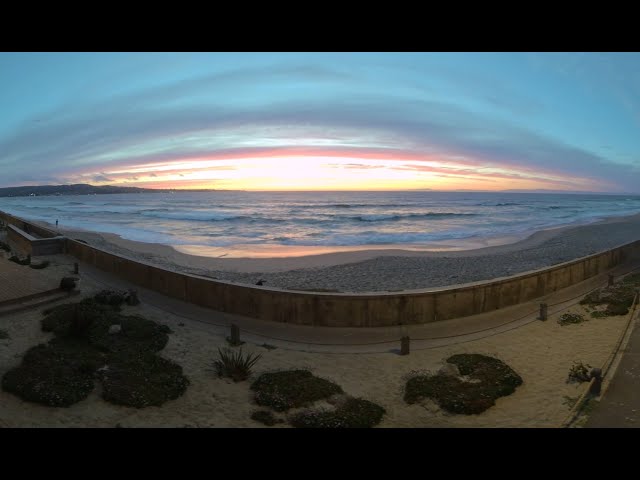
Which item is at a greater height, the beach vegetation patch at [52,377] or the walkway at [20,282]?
the walkway at [20,282]

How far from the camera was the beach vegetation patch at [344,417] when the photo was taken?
625 cm

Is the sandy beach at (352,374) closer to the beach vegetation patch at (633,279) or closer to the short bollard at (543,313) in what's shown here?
the short bollard at (543,313)

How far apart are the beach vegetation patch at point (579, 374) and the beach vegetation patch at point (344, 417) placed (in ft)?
12.9

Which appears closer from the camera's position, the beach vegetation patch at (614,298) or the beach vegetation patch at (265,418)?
the beach vegetation patch at (265,418)

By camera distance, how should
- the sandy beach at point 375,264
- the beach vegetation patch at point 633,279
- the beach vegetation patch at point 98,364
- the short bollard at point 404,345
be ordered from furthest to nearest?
1. the sandy beach at point 375,264
2. the beach vegetation patch at point 633,279
3. the short bollard at point 404,345
4. the beach vegetation patch at point 98,364

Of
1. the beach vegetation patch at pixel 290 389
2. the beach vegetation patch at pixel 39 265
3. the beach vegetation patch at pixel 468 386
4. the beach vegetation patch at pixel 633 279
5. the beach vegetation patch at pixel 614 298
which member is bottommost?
the beach vegetation patch at pixel 290 389

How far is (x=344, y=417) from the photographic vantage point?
6.39 m

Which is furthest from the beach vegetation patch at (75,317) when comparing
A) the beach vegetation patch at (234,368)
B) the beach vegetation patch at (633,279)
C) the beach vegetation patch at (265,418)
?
the beach vegetation patch at (633,279)

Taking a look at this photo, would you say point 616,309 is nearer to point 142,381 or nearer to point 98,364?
point 142,381

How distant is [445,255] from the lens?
917 inches

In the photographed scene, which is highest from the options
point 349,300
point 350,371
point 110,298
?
point 349,300

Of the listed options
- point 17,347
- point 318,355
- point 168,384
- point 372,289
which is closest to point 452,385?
point 318,355

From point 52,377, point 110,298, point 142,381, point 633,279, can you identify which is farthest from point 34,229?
point 633,279

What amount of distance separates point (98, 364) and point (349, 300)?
5881mm
